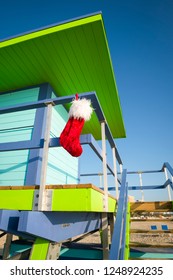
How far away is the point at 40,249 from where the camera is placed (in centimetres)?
164

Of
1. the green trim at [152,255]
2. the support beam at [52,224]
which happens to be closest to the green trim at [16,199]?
the support beam at [52,224]

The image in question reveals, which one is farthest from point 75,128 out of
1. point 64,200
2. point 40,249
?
point 40,249

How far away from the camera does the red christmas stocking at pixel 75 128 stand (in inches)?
74.5

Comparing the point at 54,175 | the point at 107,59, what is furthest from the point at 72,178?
the point at 107,59

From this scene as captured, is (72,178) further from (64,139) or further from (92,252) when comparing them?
(64,139)

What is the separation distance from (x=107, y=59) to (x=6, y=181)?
3.98m

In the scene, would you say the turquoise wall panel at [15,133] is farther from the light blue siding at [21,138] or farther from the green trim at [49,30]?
the green trim at [49,30]

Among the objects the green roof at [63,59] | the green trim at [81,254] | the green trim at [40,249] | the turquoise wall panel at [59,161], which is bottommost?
the green trim at [81,254]

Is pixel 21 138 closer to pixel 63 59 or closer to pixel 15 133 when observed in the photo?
pixel 15 133

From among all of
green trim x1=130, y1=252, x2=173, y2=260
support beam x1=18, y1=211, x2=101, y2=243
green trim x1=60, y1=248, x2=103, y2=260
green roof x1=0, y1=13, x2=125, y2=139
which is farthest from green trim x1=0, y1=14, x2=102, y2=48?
green trim x1=130, y1=252, x2=173, y2=260

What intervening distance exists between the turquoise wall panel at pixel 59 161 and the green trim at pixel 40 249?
3037mm

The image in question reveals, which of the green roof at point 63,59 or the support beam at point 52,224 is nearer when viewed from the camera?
the support beam at point 52,224

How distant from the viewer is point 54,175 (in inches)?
199

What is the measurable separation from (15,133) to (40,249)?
3720 millimetres
